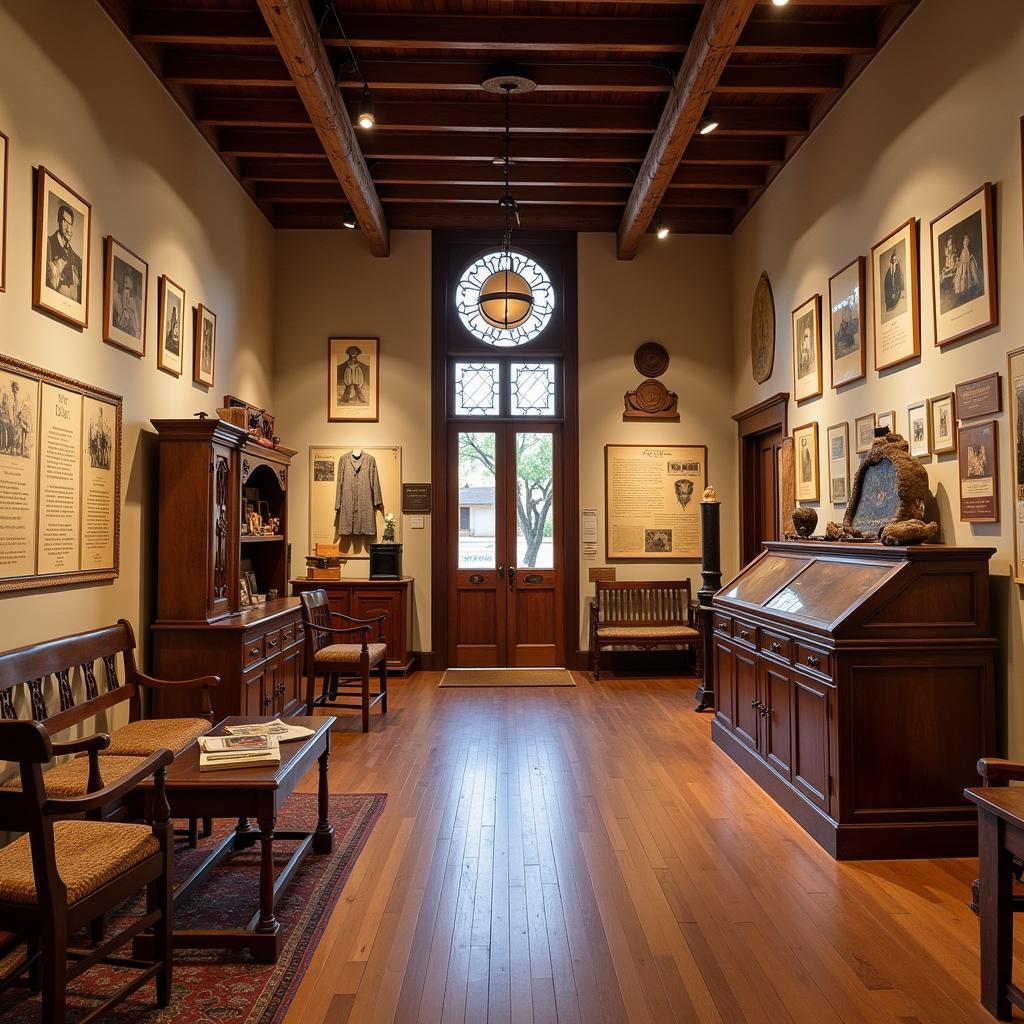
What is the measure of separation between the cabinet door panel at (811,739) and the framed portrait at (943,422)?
1479 millimetres

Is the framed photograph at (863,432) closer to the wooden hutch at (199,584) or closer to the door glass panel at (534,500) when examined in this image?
the door glass panel at (534,500)

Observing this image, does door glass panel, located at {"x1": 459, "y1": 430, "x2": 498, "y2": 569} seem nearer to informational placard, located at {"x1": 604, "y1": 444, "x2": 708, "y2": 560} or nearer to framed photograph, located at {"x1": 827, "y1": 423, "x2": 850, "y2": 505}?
informational placard, located at {"x1": 604, "y1": 444, "x2": 708, "y2": 560}

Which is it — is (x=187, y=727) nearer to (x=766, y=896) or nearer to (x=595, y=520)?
(x=766, y=896)

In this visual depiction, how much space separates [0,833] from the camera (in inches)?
136

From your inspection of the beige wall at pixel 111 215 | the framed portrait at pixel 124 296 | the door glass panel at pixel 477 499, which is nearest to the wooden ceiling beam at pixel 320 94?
the beige wall at pixel 111 215

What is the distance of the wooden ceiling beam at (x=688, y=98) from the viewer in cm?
440

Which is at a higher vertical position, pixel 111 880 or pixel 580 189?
pixel 580 189

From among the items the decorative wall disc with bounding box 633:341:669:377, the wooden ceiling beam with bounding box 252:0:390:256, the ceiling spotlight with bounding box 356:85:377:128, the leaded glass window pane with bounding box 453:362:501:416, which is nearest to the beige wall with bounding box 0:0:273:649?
the wooden ceiling beam with bounding box 252:0:390:256

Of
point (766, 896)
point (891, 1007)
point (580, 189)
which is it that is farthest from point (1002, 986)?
point (580, 189)

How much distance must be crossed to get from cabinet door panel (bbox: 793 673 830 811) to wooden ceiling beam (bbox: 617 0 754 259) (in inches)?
139

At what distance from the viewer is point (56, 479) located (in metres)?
3.92

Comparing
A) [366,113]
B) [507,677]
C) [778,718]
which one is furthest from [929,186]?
[507,677]

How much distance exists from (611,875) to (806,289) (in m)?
4.84

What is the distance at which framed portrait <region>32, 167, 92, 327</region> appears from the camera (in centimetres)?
376
